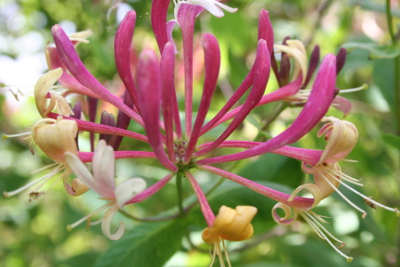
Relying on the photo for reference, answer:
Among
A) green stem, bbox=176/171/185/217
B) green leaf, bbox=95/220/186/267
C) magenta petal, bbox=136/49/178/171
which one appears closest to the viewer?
magenta petal, bbox=136/49/178/171

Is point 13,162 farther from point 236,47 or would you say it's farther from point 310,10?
point 310,10

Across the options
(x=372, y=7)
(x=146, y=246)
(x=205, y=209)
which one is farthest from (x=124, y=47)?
(x=372, y=7)

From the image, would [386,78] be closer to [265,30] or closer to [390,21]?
[390,21]

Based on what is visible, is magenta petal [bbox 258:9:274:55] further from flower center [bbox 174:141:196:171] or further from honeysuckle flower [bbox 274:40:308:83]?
flower center [bbox 174:141:196:171]

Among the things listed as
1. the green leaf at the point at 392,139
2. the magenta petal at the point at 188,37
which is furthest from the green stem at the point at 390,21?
the magenta petal at the point at 188,37

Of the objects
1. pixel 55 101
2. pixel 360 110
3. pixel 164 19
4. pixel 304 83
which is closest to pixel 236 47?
pixel 360 110

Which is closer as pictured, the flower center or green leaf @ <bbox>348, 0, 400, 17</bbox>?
the flower center

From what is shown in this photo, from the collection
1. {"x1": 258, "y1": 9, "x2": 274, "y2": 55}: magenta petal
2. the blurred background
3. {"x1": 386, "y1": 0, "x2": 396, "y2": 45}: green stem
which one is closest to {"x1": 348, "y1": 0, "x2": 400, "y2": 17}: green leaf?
the blurred background

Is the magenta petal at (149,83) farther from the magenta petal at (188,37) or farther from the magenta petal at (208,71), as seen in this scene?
the magenta petal at (188,37)
